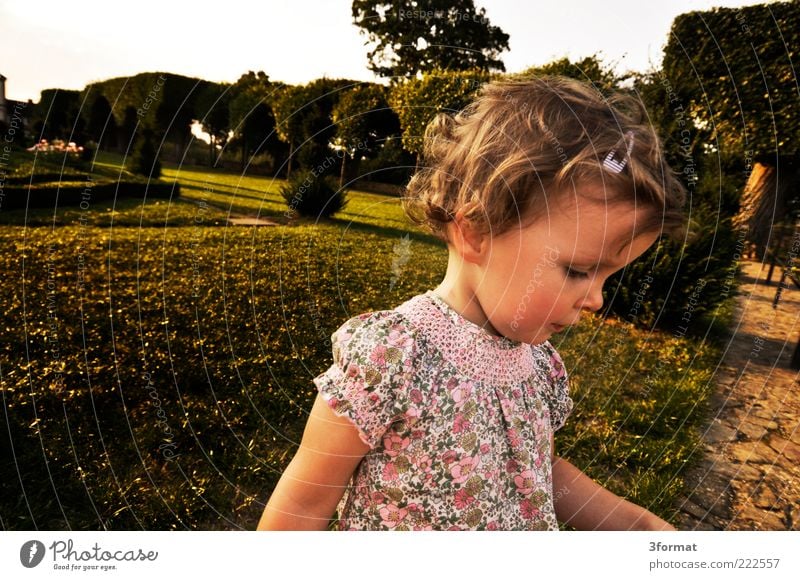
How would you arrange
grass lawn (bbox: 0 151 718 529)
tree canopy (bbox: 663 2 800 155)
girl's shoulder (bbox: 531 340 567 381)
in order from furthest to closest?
1. tree canopy (bbox: 663 2 800 155)
2. grass lawn (bbox: 0 151 718 529)
3. girl's shoulder (bbox: 531 340 567 381)

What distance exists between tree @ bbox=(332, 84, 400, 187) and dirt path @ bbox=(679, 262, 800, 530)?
3.75 feet

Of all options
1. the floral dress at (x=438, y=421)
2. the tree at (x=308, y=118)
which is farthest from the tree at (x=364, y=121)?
the floral dress at (x=438, y=421)

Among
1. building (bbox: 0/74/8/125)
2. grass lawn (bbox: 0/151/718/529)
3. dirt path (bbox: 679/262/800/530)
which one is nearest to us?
building (bbox: 0/74/8/125)

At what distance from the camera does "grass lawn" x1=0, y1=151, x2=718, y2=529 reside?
123 centimetres

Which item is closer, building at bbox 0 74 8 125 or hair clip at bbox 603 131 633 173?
hair clip at bbox 603 131 633 173

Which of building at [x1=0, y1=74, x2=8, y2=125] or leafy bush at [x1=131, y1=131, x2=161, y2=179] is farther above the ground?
building at [x1=0, y1=74, x2=8, y2=125]

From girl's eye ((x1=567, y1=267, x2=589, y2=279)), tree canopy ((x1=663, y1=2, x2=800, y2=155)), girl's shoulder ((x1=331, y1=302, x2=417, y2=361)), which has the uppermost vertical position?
tree canopy ((x1=663, y1=2, x2=800, y2=155))

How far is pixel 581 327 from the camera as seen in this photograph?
250 cm

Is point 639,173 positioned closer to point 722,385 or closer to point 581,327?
point 581,327

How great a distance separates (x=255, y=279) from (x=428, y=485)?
1.27 metres

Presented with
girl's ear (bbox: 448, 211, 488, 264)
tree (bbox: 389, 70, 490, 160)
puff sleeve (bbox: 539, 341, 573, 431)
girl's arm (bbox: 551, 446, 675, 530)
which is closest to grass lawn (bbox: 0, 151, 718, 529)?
tree (bbox: 389, 70, 490, 160)

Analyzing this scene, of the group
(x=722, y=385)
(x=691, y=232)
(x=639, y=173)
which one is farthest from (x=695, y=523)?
(x=691, y=232)

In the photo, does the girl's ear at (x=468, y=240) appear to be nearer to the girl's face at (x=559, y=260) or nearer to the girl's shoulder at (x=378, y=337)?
the girl's face at (x=559, y=260)

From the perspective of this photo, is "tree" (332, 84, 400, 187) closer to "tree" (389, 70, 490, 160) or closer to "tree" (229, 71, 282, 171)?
"tree" (389, 70, 490, 160)
